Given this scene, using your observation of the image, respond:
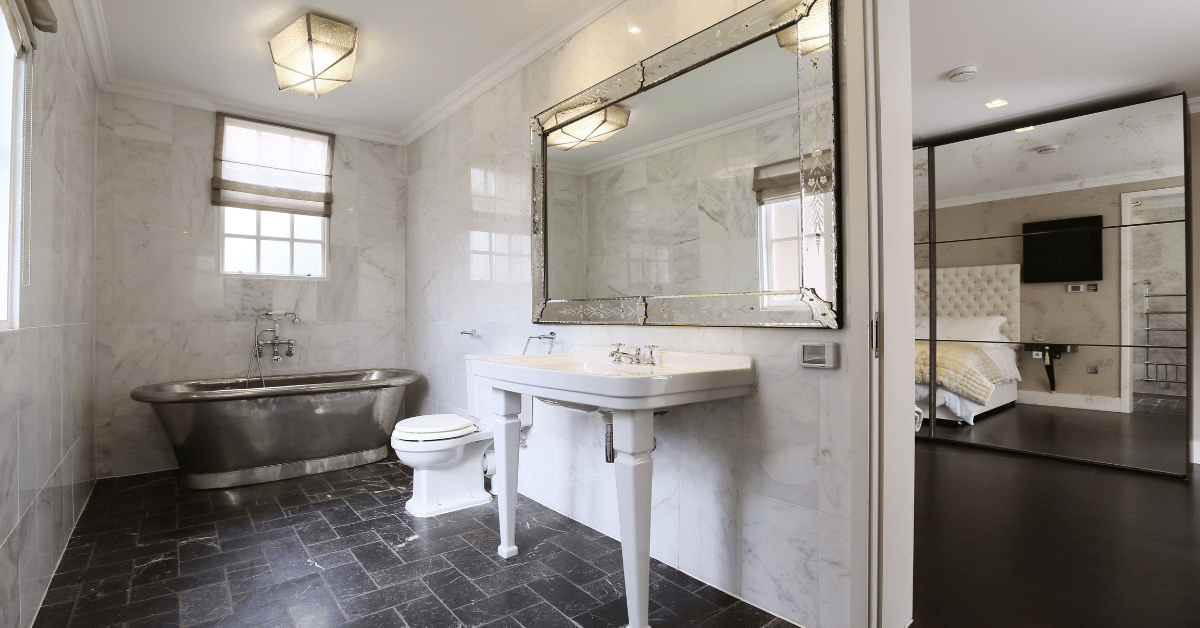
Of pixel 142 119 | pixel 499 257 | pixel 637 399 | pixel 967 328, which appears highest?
pixel 142 119

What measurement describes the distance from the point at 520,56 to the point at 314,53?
1083 mm

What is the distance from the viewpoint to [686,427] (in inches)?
88.7

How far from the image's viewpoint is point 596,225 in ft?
9.15

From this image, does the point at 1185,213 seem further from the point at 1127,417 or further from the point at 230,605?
the point at 230,605

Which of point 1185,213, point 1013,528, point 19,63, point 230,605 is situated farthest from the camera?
point 1185,213

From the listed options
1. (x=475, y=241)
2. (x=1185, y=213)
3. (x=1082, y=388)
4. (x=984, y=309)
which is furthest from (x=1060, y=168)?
(x=475, y=241)

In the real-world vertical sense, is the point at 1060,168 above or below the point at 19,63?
above

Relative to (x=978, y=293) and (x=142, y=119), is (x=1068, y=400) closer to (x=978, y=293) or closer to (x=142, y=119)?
(x=978, y=293)

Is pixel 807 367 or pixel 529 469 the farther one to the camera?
pixel 529 469

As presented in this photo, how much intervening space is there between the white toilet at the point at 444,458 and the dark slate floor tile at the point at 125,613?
1.06m

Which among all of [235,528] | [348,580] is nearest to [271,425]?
[235,528]

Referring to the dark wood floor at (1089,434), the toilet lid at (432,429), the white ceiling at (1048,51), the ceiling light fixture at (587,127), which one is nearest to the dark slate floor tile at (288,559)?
the toilet lid at (432,429)

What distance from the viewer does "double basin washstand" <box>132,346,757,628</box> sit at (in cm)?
179

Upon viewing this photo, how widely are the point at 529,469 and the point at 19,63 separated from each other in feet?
8.48
